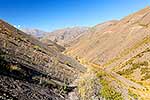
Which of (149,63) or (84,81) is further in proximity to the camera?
(149,63)

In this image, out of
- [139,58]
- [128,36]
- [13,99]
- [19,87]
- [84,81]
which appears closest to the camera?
[13,99]

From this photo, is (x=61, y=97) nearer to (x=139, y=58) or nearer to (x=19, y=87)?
(x=19, y=87)

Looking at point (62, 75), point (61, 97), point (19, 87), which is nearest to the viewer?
point (19, 87)

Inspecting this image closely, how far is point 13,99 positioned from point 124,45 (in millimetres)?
129496

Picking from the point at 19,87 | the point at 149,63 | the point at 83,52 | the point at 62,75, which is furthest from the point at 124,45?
the point at 19,87

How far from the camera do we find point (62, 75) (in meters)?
21.4

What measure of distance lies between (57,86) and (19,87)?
486cm

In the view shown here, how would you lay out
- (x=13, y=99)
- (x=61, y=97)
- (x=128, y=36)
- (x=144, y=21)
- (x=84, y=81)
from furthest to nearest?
1. (x=144, y=21)
2. (x=128, y=36)
3. (x=84, y=81)
4. (x=61, y=97)
5. (x=13, y=99)

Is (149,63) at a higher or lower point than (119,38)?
lower

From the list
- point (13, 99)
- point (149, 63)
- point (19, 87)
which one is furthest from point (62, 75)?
point (149, 63)

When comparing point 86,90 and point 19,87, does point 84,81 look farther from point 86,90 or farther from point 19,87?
point 19,87

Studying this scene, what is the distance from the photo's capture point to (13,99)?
11.0 metres

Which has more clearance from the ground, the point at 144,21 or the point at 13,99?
the point at 144,21

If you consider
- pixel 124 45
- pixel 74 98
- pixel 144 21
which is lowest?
pixel 74 98
